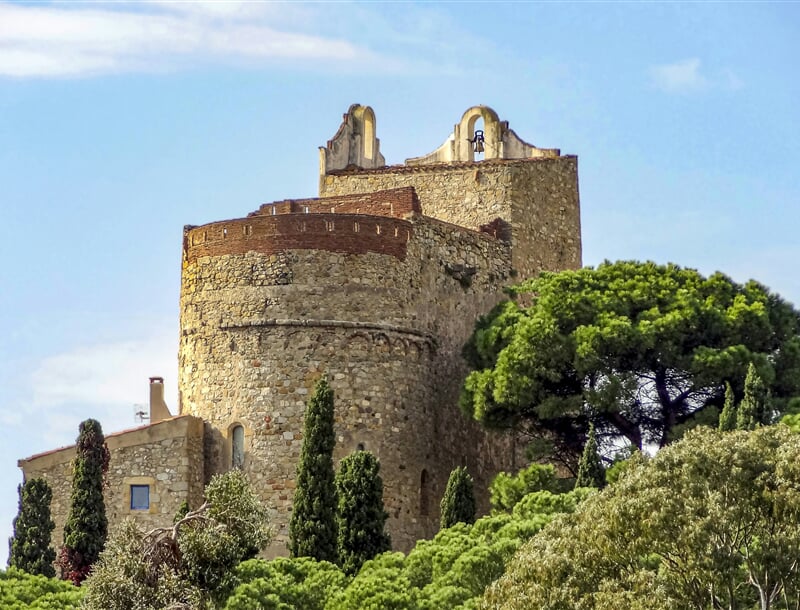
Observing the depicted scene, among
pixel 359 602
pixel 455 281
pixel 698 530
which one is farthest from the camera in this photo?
pixel 455 281

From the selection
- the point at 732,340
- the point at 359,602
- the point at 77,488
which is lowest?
the point at 359,602

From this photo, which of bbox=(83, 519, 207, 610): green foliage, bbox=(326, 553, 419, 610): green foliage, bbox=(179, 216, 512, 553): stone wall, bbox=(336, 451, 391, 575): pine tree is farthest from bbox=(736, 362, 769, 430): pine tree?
bbox=(83, 519, 207, 610): green foliage

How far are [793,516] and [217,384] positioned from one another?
22618 mm

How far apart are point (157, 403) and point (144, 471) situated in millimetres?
4763

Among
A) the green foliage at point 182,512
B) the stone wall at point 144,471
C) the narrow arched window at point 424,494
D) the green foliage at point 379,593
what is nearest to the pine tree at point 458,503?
the narrow arched window at point 424,494

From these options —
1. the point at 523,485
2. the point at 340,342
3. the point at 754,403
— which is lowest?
the point at 523,485

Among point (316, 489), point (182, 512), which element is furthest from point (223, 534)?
point (182, 512)

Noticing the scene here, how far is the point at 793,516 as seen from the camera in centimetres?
4006

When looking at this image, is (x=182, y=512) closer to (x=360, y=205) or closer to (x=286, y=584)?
(x=286, y=584)

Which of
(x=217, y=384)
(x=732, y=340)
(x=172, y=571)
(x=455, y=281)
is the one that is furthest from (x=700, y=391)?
(x=172, y=571)

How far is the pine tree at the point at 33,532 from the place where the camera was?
53719 mm

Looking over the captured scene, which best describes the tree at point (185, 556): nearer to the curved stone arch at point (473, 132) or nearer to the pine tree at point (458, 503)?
the pine tree at point (458, 503)

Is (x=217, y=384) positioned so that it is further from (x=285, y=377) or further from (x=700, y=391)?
(x=700, y=391)

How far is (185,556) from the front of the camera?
164ft
